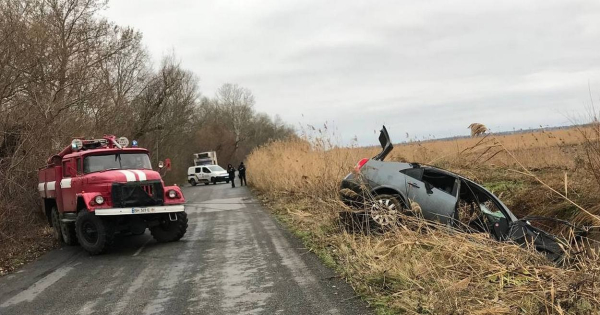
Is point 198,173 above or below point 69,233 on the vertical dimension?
above

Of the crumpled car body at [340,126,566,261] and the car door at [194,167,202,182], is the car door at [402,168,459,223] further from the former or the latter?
the car door at [194,167,202,182]

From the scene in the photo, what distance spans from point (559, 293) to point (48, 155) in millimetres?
12752

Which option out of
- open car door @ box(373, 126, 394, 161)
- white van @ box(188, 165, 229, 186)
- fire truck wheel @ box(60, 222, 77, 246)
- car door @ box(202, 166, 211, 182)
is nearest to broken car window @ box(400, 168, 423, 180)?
open car door @ box(373, 126, 394, 161)

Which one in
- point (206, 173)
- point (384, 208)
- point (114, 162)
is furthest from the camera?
point (206, 173)

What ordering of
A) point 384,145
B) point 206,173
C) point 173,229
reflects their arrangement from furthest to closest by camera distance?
point 206,173
point 173,229
point 384,145

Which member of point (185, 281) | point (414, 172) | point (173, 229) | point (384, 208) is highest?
point (414, 172)

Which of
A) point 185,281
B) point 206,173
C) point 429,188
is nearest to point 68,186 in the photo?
point 185,281

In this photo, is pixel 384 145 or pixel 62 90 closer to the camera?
pixel 384 145

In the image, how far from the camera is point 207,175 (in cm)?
4141

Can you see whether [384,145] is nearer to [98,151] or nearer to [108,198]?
[108,198]

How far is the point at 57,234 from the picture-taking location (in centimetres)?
1089

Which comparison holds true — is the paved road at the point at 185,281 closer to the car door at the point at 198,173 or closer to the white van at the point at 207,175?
the white van at the point at 207,175

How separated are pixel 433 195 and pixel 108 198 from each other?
624cm

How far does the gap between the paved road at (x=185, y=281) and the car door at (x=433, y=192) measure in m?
2.05
